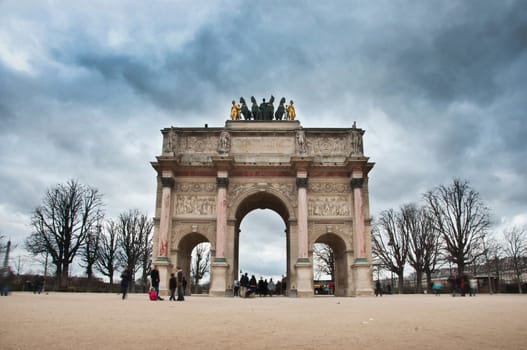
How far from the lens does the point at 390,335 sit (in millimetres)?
6168

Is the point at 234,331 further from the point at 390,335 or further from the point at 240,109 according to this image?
the point at 240,109

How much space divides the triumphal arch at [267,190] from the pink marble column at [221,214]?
2.6 inches

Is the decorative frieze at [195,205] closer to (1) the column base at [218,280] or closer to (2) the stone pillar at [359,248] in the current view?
(1) the column base at [218,280]

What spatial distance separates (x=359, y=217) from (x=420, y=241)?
57.2ft

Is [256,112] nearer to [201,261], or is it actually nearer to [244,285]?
[244,285]

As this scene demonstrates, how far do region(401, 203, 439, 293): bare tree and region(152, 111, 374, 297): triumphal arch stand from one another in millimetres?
14666

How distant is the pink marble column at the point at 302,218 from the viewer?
27.8 m

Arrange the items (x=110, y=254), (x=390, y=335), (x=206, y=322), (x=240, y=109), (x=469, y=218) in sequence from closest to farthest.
Answer: (x=390, y=335)
(x=206, y=322)
(x=240, y=109)
(x=469, y=218)
(x=110, y=254)

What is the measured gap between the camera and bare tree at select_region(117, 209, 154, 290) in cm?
4769

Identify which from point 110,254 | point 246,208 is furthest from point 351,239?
point 110,254

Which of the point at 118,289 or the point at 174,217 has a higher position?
the point at 174,217

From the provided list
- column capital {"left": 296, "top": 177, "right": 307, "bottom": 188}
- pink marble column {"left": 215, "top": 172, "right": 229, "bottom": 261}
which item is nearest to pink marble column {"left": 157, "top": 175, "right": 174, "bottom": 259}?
pink marble column {"left": 215, "top": 172, "right": 229, "bottom": 261}

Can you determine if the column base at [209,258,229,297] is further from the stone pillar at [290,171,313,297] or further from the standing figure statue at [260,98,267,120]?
the standing figure statue at [260,98,267,120]

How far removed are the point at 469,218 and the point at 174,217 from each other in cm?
2610
